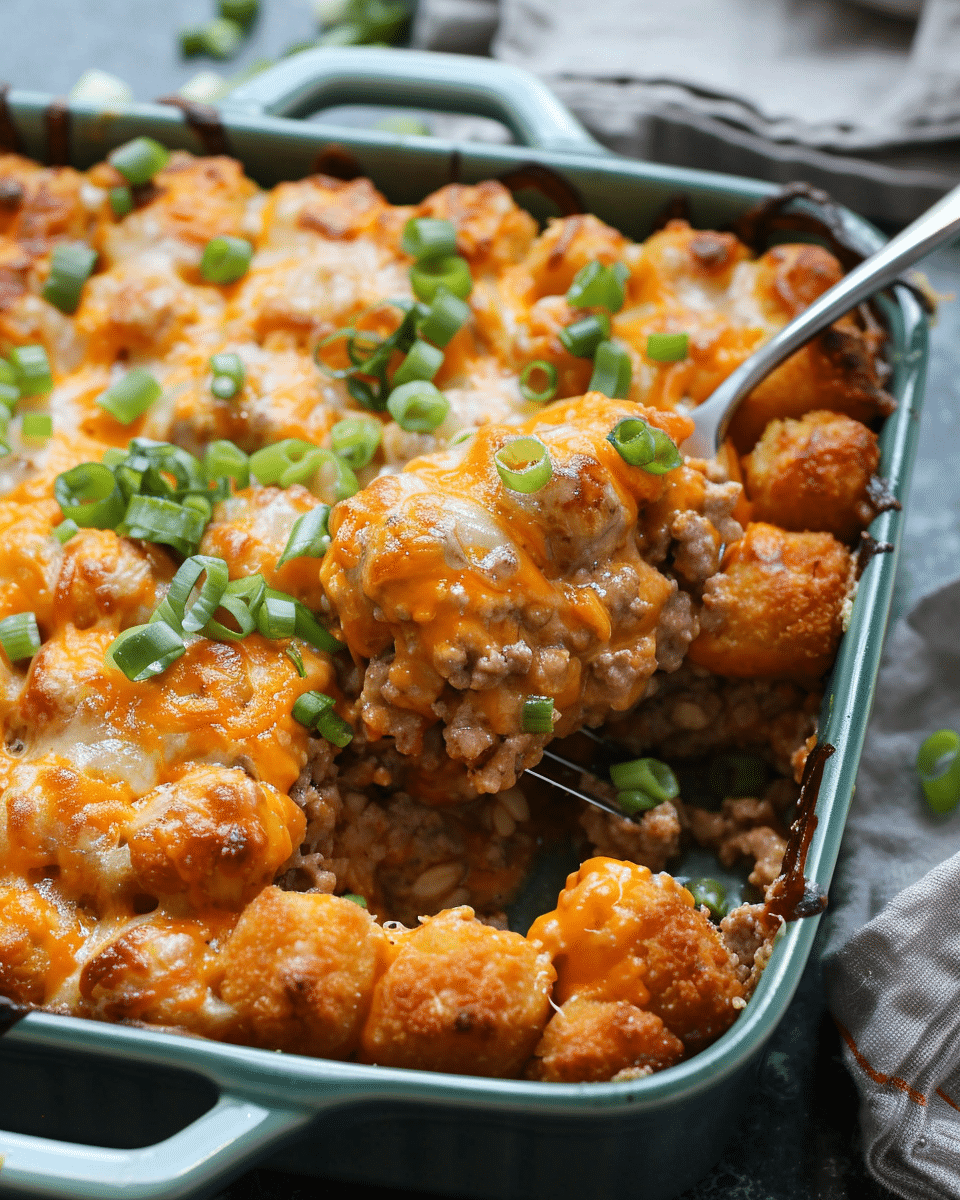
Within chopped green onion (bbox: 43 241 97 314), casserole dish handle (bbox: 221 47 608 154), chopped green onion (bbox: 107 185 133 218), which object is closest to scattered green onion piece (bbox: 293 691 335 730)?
chopped green onion (bbox: 43 241 97 314)

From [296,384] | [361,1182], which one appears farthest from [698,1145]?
[296,384]

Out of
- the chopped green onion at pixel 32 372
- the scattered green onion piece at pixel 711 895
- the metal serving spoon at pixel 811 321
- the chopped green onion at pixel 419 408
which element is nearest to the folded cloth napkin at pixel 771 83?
the metal serving spoon at pixel 811 321

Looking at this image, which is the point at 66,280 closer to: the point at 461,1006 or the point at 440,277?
the point at 440,277

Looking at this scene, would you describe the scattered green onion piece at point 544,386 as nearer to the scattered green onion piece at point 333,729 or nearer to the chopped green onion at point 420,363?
the chopped green onion at point 420,363

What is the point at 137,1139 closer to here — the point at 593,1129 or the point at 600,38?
the point at 593,1129

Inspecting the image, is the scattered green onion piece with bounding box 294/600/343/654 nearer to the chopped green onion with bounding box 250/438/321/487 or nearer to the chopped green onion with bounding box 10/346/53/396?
the chopped green onion with bounding box 250/438/321/487

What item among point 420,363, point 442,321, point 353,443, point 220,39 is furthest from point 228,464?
point 220,39
